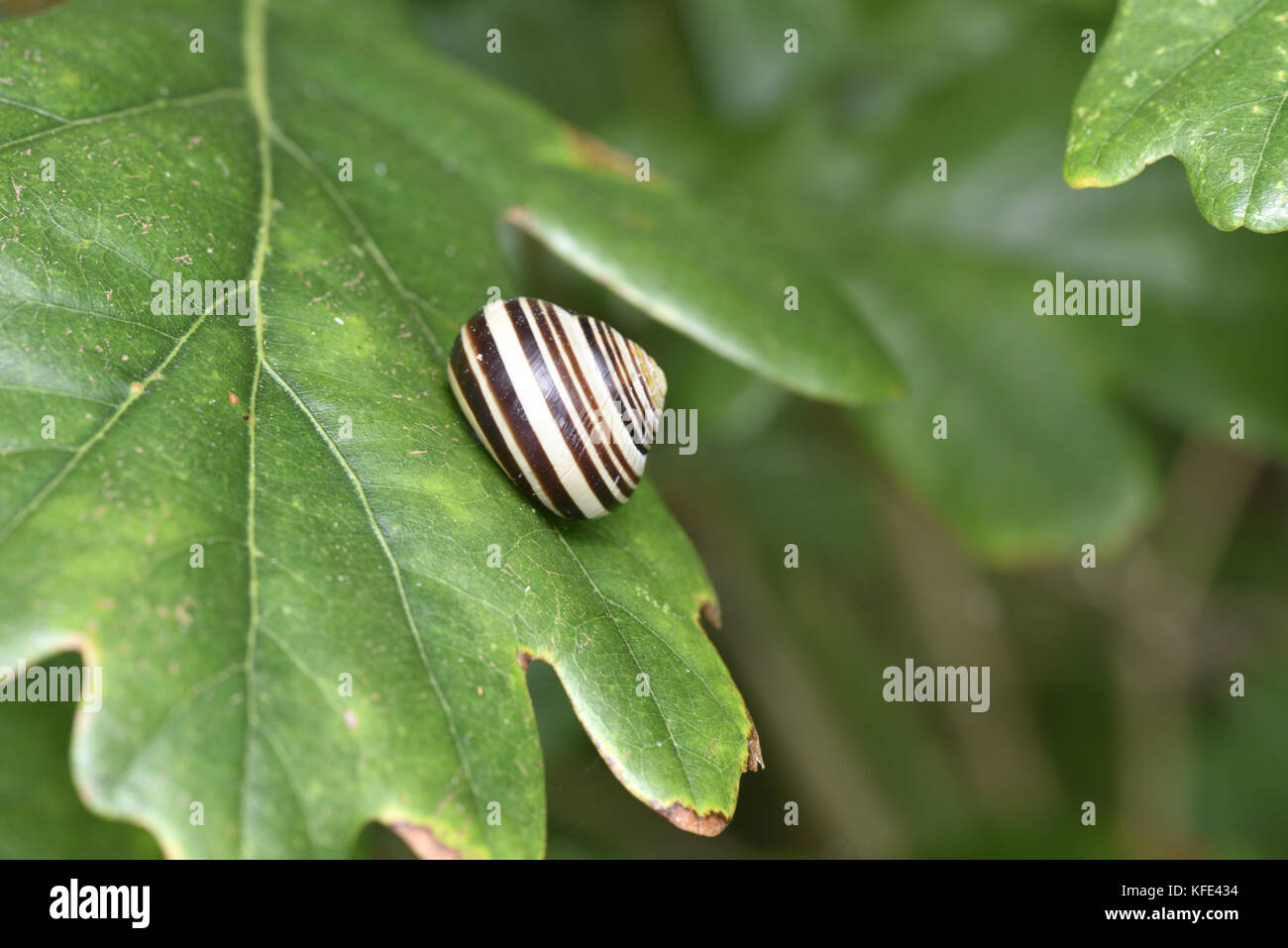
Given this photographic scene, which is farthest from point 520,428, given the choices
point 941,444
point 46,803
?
point 941,444

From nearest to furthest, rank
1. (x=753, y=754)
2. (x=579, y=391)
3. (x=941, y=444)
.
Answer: (x=753, y=754) → (x=579, y=391) → (x=941, y=444)

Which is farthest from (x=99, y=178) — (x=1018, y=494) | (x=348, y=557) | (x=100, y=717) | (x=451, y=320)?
(x=1018, y=494)

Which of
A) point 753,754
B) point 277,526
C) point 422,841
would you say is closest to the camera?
point 422,841

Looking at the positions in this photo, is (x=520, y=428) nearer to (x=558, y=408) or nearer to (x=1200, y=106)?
(x=558, y=408)

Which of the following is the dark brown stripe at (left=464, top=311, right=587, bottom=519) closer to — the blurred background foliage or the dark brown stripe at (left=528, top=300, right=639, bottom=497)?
the dark brown stripe at (left=528, top=300, right=639, bottom=497)

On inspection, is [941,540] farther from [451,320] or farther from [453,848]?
[453,848]

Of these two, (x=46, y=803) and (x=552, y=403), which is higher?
(x=552, y=403)

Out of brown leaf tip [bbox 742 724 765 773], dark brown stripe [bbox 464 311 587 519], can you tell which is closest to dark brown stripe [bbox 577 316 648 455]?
dark brown stripe [bbox 464 311 587 519]
